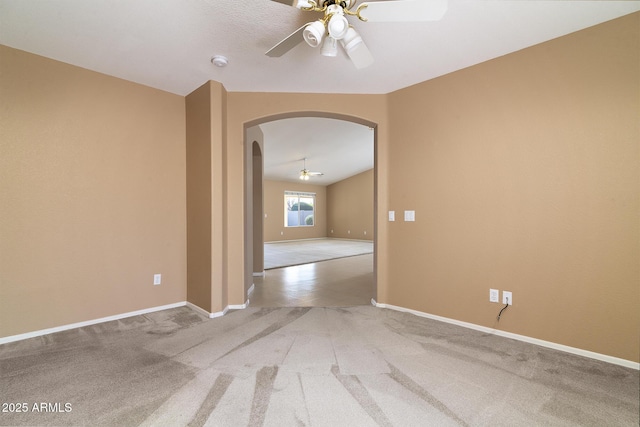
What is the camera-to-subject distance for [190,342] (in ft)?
7.48

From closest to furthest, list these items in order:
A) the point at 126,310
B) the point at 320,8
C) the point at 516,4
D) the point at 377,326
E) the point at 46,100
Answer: the point at 320,8
the point at 516,4
the point at 46,100
the point at 377,326
the point at 126,310

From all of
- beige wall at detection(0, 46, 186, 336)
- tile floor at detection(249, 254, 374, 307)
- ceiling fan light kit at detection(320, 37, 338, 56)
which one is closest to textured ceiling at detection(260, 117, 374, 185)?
beige wall at detection(0, 46, 186, 336)

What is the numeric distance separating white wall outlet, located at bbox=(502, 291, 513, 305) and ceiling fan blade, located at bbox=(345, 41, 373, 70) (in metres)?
2.33

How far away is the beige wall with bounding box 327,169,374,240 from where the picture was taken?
11797 mm

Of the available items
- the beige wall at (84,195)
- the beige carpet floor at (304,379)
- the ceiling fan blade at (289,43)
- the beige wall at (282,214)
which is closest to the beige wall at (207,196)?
the beige wall at (84,195)

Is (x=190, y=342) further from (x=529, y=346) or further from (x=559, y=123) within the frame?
(x=559, y=123)

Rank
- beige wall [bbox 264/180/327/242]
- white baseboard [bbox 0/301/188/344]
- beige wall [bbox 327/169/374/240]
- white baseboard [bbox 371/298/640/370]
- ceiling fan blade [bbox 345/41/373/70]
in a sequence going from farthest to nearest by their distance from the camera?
beige wall [bbox 327/169/374/240] < beige wall [bbox 264/180/327/242] < white baseboard [bbox 0/301/188/344] < white baseboard [bbox 371/298/640/370] < ceiling fan blade [bbox 345/41/373/70]

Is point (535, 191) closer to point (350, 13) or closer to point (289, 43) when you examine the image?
point (350, 13)

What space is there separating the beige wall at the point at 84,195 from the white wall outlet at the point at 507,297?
3.43 m

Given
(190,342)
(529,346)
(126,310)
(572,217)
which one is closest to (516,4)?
(572,217)

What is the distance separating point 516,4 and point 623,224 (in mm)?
1746

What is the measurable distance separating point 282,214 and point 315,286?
7606 millimetres

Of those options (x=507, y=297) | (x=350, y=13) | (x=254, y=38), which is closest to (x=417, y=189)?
(x=507, y=297)

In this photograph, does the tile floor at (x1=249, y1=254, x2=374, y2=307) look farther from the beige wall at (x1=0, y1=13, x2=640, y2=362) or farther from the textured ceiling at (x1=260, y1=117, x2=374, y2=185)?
the textured ceiling at (x1=260, y1=117, x2=374, y2=185)
